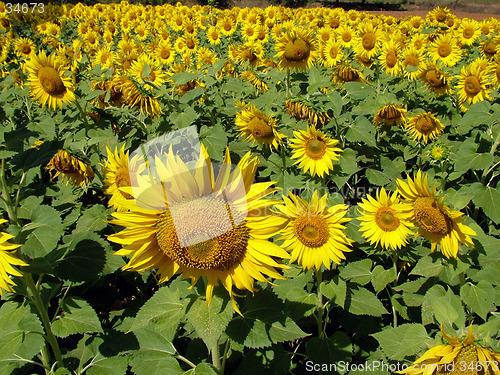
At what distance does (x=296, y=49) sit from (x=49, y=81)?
264 cm

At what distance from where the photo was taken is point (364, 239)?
110 inches

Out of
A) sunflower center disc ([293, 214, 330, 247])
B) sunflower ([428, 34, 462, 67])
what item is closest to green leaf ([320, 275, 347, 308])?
sunflower center disc ([293, 214, 330, 247])

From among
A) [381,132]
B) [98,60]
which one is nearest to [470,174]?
[381,132]

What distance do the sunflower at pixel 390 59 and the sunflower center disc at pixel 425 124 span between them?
5.49 feet

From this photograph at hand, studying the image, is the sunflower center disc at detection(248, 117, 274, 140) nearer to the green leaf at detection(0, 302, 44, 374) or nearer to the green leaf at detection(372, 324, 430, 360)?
the green leaf at detection(372, 324, 430, 360)

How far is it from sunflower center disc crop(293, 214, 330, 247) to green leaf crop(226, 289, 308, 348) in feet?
2.85

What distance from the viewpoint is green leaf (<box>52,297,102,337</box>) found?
1.84m

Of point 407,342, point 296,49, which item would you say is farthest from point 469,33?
point 407,342

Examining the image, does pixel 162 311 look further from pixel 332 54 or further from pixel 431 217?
pixel 332 54

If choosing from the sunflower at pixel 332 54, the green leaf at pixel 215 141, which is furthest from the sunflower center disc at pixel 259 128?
the sunflower at pixel 332 54

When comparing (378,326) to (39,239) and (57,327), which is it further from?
→ (39,239)

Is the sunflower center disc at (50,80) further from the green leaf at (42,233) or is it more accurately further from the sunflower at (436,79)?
the sunflower at (436,79)

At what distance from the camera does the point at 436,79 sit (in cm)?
424

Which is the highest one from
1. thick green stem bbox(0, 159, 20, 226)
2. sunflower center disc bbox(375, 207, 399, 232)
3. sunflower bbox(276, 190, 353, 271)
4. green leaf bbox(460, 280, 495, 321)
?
thick green stem bbox(0, 159, 20, 226)
